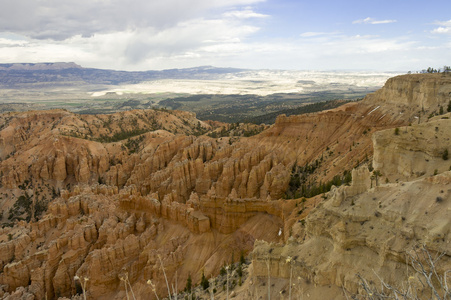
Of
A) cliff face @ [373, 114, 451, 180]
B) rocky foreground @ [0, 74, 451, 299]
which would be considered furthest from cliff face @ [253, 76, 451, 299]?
cliff face @ [373, 114, 451, 180]

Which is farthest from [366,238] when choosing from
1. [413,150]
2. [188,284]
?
[188,284]

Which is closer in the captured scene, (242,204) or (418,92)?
(242,204)

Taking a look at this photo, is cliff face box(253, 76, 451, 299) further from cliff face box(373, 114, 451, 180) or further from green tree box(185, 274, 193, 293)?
green tree box(185, 274, 193, 293)

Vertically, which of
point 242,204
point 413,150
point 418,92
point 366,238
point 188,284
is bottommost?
point 188,284

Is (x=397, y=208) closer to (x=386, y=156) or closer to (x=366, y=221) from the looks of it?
(x=366, y=221)

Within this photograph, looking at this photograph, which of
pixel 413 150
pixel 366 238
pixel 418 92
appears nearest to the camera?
pixel 366 238

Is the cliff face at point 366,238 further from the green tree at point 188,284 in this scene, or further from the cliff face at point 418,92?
the cliff face at point 418,92

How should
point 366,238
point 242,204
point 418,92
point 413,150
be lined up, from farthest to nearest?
point 418,92 → point 242,204 → point 413,150 → point 366,238

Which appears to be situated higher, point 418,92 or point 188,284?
point 418,92

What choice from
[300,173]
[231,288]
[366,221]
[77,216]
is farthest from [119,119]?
[366,221]

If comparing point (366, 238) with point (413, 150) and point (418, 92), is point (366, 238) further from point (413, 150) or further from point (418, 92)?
point (418, 92)
